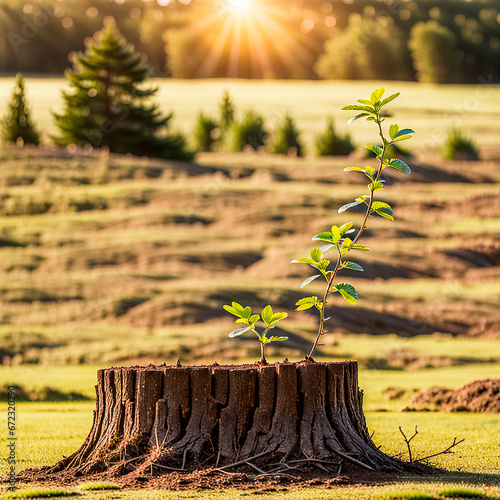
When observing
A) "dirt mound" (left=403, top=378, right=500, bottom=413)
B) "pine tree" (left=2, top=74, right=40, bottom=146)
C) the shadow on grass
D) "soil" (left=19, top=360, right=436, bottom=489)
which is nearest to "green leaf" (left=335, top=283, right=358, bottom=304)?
"soil" (left=19, top=360, right=436, bottom=489)

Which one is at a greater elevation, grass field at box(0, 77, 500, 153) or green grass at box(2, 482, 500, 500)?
grass field at box(0, 77, 500, 153)

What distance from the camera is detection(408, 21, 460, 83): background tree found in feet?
468

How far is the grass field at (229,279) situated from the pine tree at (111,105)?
3538mm

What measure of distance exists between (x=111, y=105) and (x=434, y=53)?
86987mm

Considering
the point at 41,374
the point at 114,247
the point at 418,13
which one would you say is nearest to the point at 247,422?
the point at 41,374

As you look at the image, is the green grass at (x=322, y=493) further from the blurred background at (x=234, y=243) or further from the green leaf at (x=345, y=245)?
the blurred background at (x=234, y=243)

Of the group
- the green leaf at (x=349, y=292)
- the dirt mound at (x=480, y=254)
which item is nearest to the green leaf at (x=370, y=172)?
the green leaf at (x=349, y=292)

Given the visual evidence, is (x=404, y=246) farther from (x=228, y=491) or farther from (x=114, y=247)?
(x=228, y=491)

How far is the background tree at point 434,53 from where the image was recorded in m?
142

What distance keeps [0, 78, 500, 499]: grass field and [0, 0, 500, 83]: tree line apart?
66983 millimetres

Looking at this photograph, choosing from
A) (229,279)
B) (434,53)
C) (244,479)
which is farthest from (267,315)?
(434,53)

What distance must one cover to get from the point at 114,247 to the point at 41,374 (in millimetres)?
19462

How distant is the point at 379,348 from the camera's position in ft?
89.1

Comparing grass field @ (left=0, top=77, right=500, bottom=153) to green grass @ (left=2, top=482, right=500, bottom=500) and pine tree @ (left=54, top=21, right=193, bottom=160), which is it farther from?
green grass @ (left=2, top=482, right=500, bottom=500)
